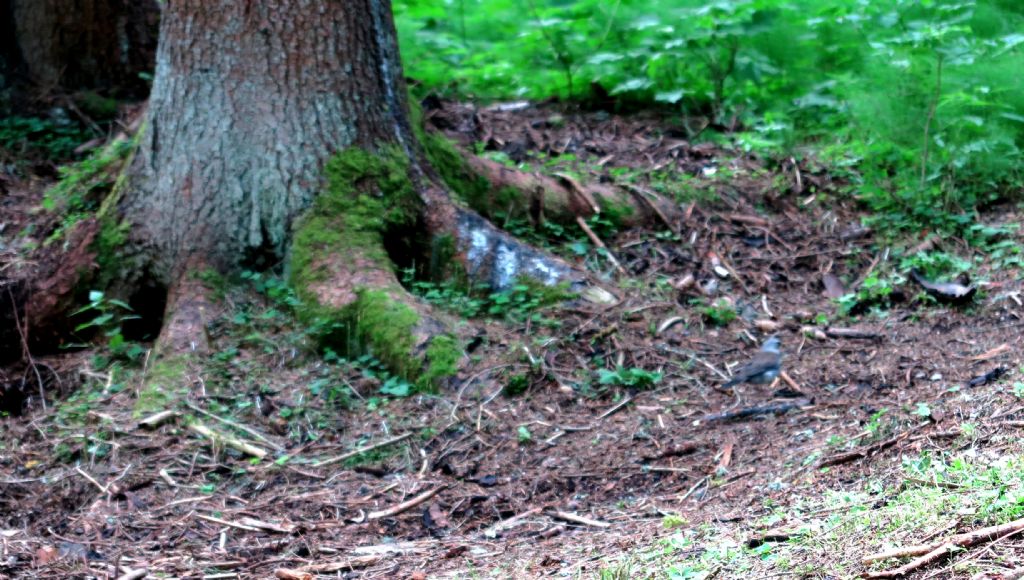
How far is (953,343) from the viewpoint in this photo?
518 centimetres

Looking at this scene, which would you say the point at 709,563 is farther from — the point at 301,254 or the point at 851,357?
the point at 301,254

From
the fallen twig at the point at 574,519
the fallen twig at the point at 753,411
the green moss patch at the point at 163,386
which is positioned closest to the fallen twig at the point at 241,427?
the green moss patch at the point at 163,386

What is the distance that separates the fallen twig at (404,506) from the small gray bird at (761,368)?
1.70 m

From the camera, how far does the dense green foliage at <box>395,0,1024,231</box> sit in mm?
6641

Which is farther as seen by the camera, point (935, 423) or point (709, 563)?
point (935, 423)

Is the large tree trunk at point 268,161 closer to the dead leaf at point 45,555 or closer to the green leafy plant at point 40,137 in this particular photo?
the dead leaf at point 45,555

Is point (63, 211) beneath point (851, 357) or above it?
above

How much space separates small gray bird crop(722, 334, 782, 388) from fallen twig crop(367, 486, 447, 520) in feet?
5.59

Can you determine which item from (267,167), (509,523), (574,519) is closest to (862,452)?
(574,519)

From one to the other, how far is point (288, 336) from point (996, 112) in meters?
4.91

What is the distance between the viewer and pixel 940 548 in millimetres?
2559

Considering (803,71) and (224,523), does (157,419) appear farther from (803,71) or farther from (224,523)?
(803,71)

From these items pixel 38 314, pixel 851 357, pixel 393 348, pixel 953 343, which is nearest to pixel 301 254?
pixel 393 348

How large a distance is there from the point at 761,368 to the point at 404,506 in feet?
6.87
